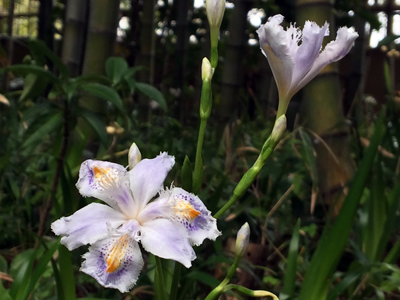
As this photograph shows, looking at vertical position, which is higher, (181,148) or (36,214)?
(181,148)

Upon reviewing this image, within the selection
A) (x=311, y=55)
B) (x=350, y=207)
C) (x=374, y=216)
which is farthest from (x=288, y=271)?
(x=311, y=55)

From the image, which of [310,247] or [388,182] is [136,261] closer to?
[310,247]

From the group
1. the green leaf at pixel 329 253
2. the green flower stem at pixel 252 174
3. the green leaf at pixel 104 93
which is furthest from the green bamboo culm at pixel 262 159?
the green leaf at pixel 104 93

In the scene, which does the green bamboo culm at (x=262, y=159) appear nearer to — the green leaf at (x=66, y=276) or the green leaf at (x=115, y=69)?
the green leaf at (x=66, y=276)

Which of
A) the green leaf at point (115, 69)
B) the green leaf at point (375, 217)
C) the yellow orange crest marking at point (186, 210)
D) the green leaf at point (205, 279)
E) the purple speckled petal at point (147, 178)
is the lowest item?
the green leaf at point (205, 279)

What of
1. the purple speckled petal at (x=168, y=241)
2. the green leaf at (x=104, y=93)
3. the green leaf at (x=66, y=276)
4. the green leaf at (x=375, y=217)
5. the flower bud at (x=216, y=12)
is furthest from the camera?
the green leaf at (x=375, y=217)

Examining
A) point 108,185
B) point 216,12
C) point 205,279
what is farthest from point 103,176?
point 205,279

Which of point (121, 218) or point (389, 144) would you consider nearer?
point (121, 218)
